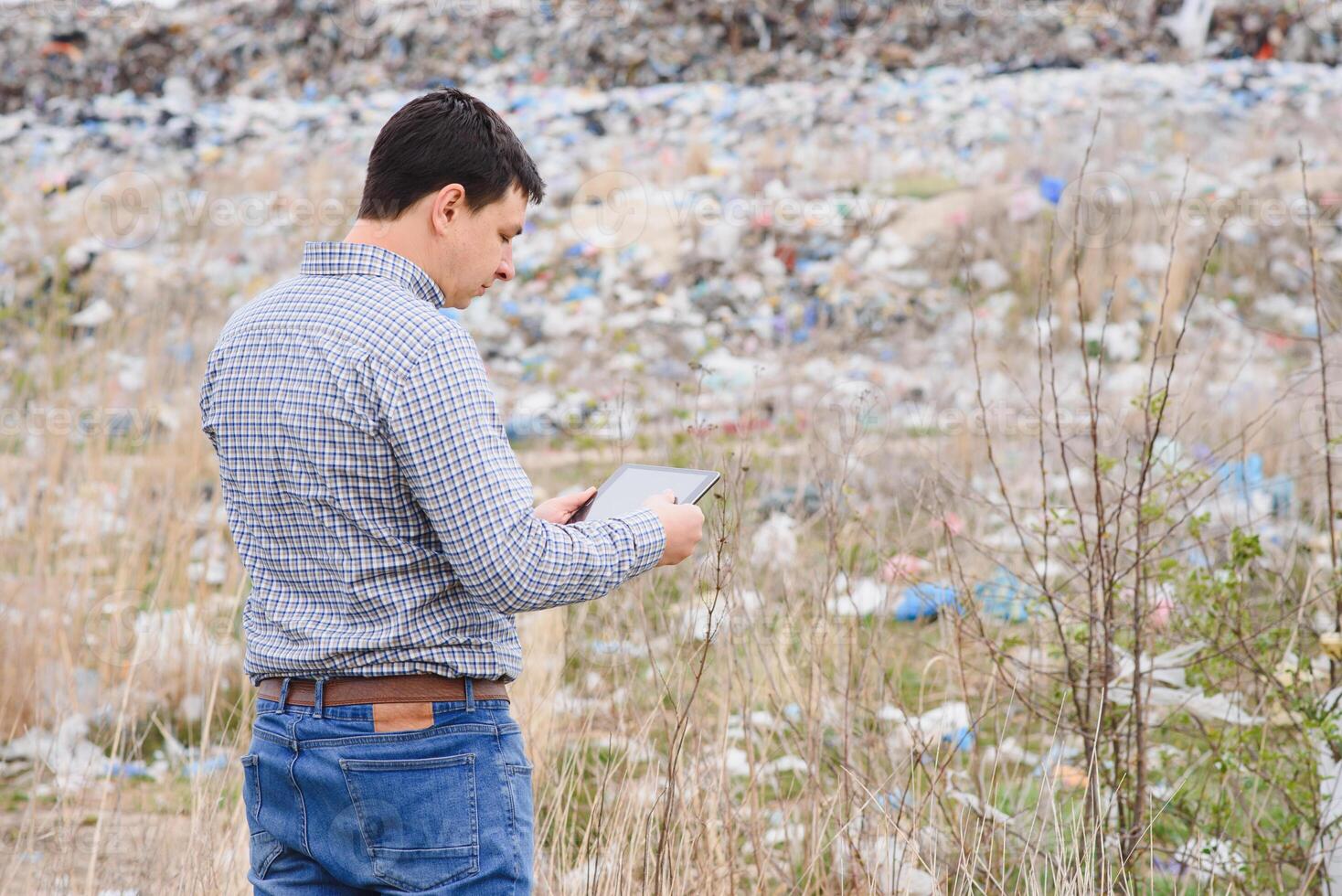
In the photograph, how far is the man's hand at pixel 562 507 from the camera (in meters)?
1.60

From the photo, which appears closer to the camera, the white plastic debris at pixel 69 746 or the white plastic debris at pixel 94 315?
the white plastic debris at pixel 69 746

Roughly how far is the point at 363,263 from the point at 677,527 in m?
0.43

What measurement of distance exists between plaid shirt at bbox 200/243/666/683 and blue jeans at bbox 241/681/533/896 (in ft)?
0.19

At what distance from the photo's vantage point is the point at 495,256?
1.50 meters

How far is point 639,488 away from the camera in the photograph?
160cm

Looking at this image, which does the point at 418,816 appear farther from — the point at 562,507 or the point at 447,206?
the point at 447,206

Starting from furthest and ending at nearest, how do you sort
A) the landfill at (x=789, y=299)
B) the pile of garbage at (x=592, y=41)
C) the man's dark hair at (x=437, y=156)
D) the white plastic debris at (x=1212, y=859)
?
the pile of garbage at (x=592, y=41) → the landfill at (x=789, y=299) → the white plastic debris at (x=1212, y=859) → the man's dark hair at (x=437, y=156)

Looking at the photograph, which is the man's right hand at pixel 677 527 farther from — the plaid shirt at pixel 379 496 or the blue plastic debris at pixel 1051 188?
the blue plastic debris at pixel 1051 188

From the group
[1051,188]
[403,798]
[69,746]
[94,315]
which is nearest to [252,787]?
[403,798]

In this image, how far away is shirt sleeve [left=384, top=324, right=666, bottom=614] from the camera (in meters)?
1.30

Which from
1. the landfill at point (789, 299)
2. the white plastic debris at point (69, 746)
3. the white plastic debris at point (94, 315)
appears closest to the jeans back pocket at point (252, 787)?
the landfill at point (789, 299)

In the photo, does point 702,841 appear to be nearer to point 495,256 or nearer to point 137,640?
point 495,256

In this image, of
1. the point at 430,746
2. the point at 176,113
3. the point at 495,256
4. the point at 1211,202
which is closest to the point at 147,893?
the point at 430,746

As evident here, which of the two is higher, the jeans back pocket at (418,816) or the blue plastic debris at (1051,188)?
the jeans back pocket at (418,816)
